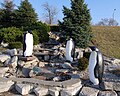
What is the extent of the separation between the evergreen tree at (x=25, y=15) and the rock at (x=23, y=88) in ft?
33.6

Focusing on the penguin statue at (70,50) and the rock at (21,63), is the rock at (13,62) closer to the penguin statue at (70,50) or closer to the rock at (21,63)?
the rock at (21,63)

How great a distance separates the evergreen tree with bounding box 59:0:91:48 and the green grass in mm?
1758

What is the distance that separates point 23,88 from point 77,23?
8.60m

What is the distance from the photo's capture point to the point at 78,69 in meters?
9.66

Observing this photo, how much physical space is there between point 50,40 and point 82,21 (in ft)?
7.27

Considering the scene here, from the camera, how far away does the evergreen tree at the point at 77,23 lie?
1480 centimetres

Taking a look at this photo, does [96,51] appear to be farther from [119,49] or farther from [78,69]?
[119,49]

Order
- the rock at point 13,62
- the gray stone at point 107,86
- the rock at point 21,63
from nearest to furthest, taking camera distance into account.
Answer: the gray stone at point 107,86, the rock at point 13,62, the rock at point 21,63

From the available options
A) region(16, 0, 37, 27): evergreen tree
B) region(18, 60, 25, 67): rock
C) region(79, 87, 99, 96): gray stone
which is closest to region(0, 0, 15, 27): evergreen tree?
region(16, 0, 37, 27): evergreen tree

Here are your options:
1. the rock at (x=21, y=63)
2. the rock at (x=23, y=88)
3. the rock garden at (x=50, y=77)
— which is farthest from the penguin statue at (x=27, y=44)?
the rock at (x=23, y=88)

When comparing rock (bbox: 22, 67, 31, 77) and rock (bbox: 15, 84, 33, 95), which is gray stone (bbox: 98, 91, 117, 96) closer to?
rock (bbox: 15, 84, 33, 95)

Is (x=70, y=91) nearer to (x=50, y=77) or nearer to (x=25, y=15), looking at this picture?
(x=50, y=77)

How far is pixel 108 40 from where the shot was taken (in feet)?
59.8

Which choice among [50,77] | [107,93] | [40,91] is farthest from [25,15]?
[107,93]
